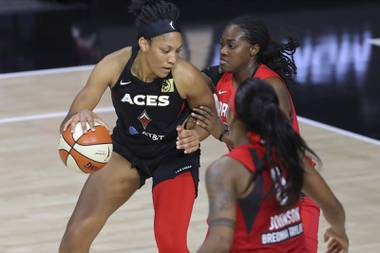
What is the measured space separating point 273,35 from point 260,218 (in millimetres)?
9951

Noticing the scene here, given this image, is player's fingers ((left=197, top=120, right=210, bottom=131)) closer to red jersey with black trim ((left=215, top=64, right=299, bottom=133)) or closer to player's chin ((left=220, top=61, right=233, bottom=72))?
red jersey with black trim ((left=215, top=64, right=299, bottom=133))

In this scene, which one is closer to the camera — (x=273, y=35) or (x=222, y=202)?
(x=222, y=202)

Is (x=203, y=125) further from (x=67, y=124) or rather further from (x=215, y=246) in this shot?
(x=215, y=246)

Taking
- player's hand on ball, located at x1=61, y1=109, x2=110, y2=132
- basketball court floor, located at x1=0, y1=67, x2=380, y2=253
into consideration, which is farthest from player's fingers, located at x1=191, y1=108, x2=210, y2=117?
basketball court floor, located at x1=0, y1=67, x2=380, y2=253

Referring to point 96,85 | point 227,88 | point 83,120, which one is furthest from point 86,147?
point 227,88

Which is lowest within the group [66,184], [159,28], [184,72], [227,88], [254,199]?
[66,184]

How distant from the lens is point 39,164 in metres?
9.42

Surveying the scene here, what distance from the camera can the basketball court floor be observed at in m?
7.59

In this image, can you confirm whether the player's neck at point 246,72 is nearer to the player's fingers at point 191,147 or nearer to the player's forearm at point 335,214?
the player's fingers at point 191,147

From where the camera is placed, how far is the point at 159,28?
5.92 metres

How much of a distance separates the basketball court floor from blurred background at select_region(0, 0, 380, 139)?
2.79 feet

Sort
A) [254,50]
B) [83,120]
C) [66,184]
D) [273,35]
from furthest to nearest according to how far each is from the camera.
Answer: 1. [273,35]
2. [66,184]
3. [254,50]
4. [83,120]

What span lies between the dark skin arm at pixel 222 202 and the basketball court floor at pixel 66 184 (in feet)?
10.2

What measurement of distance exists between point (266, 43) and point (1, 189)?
3.37 meters
